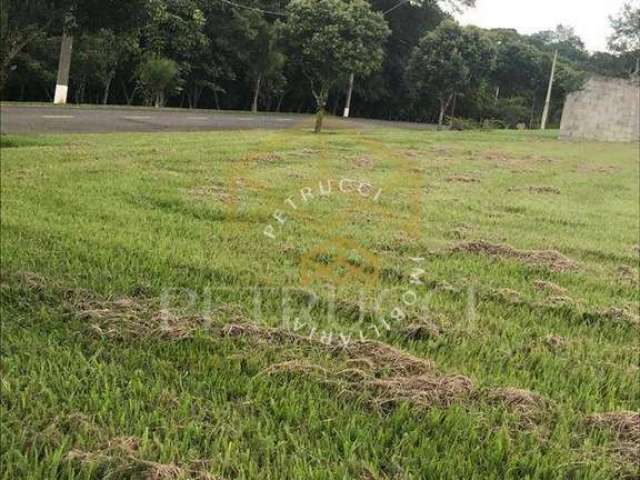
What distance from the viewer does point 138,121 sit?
Result: 13.8 m

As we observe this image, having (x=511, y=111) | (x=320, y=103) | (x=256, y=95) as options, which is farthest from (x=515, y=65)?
(x=256, y=95)

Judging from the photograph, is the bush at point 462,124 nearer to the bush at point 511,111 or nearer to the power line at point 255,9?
the bush at point 511,111

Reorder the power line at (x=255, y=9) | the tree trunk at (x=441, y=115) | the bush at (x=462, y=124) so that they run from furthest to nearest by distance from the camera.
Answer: the bush at (x=462, y=124) → the tree trunk at (x=441, y=115) → the power line at (x=255, y=9)

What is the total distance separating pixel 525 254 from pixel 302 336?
94.2 inches

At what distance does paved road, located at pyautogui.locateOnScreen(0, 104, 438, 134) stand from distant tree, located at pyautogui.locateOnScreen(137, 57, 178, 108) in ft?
1.61

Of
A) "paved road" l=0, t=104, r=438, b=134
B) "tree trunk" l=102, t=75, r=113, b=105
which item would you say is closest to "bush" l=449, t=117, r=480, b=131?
"paved road" l=0, t=104, r=438, b=134

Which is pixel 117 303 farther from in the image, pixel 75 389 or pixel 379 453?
pixel 379 453

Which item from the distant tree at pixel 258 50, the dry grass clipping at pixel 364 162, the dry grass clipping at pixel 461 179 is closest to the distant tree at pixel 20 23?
the distant tree at pixel 258 50

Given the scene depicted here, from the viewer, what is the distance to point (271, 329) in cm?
285

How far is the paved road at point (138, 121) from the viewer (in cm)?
1177

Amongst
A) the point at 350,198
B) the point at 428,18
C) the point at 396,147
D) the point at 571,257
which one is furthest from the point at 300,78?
the point at 571,257

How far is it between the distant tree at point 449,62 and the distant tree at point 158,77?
3813 mm

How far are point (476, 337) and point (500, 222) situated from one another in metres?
3.30

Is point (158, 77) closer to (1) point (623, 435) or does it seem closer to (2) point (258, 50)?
(2) point (258, 50)
